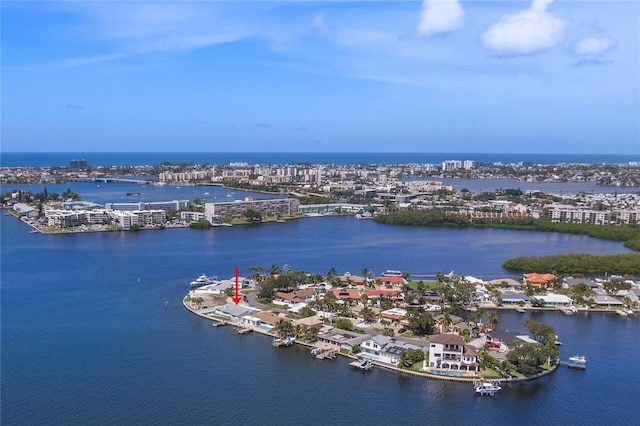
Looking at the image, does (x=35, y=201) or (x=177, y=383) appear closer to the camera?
(x=177, y=383)

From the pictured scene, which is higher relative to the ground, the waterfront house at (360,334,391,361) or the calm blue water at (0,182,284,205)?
the calm blue water at (0,182,284,205)

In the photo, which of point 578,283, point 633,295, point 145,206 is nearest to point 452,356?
point 578,283

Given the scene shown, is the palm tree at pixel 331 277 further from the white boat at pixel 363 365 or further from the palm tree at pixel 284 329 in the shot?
the white boat at pixel 363 365

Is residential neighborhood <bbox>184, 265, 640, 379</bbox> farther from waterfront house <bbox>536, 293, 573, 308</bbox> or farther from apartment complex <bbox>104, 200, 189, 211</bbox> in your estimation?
apartment complex <bbox>104, 200, 189, 211</bbox>

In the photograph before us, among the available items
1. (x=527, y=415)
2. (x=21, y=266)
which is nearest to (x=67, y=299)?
(x=21, y=266)

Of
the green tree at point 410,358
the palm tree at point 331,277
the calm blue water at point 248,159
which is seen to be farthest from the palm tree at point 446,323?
the calm blue water at point 248,159

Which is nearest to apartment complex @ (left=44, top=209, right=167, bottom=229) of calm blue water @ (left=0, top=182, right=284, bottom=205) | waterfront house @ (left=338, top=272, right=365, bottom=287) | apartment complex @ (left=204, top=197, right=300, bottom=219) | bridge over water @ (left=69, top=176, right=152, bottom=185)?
apartment complex @ (left=204, top=197, right=300, bottom=219)

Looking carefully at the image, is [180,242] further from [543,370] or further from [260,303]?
[543,370]
